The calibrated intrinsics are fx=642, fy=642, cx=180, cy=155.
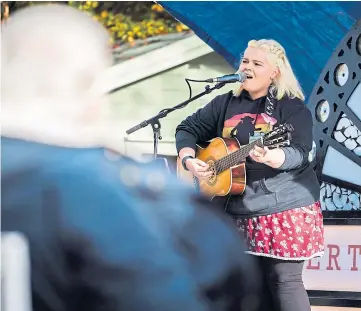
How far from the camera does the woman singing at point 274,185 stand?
7.32 ft

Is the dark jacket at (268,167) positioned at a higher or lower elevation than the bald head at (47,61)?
lower

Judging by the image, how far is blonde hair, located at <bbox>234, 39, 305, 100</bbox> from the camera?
2.25m

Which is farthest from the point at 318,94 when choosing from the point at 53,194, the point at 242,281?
the point at 53,194

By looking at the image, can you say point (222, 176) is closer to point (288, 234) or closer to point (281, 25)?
point (288, 234)

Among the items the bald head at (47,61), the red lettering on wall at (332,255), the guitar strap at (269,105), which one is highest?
the bald head at (47,61)

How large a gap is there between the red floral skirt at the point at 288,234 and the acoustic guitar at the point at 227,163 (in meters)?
0.13

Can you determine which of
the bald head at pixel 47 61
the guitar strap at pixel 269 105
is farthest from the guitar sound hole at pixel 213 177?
the bald head at pixel 47 61

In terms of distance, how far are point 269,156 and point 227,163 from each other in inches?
6.1

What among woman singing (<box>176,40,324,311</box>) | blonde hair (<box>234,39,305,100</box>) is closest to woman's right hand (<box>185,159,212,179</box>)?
woman singing (<box>176,40,324,311</box>)

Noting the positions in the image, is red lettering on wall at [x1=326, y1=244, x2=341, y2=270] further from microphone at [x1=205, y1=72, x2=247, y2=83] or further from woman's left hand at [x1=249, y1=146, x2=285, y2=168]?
microphone at [x1=205, y1=72, x2=247, y2=83]

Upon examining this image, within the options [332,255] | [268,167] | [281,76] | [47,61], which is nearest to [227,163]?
[268,167]

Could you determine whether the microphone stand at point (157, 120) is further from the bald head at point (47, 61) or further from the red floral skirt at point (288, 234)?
the red floral skirt at point (288, 234)

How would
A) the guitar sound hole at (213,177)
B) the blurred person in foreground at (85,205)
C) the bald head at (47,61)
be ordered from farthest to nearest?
1. the guitar sound hole at (213,177)
2. the bald head at (47,61)
3. the blurred person in foreground at (85,205)

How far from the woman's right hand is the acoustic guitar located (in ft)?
0.04
